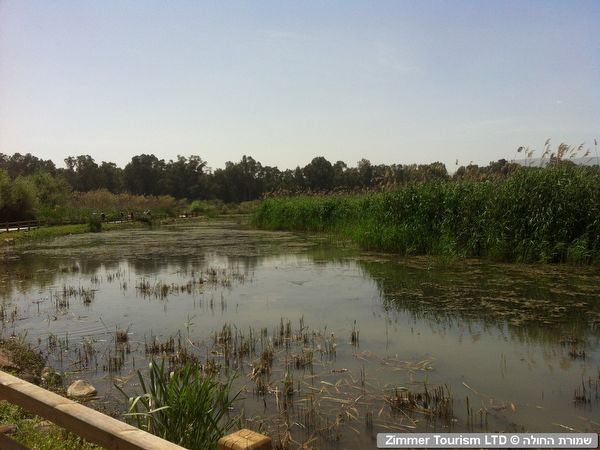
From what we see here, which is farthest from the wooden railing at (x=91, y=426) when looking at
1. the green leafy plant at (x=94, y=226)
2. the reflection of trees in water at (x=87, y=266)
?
the green leafy plant at (x=94, y=226)

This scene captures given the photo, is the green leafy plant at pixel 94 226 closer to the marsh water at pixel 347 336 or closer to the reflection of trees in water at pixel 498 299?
the marsh water at pixel 347 336

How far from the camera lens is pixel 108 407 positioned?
5.06 m

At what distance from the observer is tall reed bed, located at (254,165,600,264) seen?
12.6 meters

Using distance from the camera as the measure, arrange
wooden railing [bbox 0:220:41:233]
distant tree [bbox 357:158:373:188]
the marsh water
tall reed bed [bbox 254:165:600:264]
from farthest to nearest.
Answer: distant tree [bbox 357:158:373:188]
wooden railing [bbox 0:220:41:233]
tall reed bed [bbox 254:165:600:264]
the marsh water

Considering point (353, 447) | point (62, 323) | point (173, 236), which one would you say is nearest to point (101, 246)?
point (173, 236)

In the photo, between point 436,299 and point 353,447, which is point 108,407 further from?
point 436,299

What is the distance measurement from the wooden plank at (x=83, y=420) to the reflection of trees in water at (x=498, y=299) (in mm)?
6266

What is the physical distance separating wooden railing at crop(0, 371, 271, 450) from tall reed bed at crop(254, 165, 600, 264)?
40.0ft

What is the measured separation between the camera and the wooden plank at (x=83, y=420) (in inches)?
81.7

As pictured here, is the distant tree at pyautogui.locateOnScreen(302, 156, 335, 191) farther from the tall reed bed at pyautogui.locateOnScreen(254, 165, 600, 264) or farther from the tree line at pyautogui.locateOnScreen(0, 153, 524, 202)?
the tall reed bed at pyautogui.locateOnScreen(254, 165, 600, 264)

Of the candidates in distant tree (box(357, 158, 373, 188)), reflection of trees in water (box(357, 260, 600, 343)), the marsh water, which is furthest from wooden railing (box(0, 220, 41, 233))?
distant tree (box(357, 158, 373, 188))

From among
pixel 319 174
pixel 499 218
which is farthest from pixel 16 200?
pixel 319 174

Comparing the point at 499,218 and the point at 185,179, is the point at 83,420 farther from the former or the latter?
the point at 185,179

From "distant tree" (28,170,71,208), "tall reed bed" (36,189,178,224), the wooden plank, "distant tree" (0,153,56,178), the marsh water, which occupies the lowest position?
the marsh water
